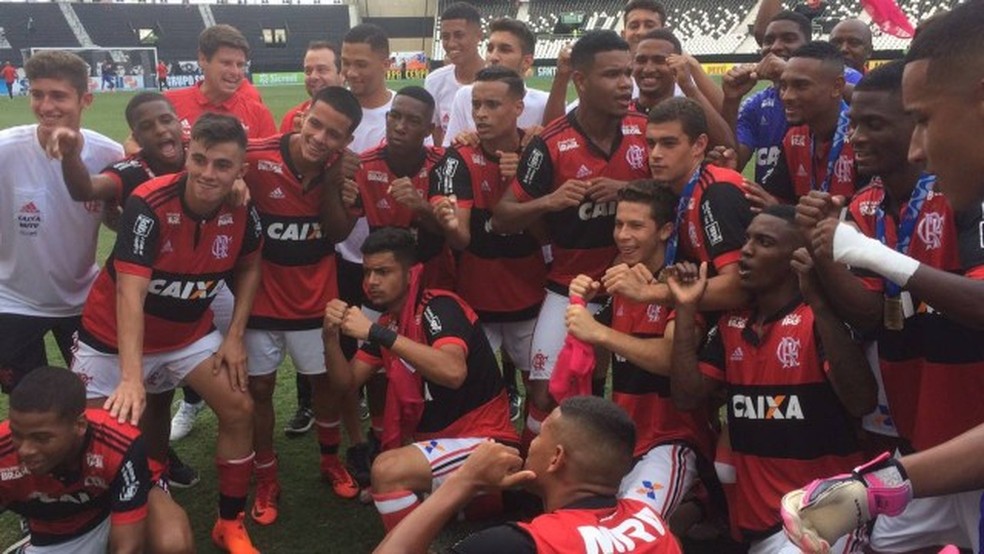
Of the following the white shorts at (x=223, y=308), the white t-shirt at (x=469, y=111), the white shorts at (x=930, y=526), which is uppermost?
the white t-shirt at (x=469, y=111)

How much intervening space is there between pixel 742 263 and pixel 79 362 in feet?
11.8

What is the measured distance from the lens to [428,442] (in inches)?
164

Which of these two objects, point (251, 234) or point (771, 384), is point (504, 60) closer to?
point (251, 234)

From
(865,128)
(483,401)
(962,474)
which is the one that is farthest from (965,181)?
(483,401)

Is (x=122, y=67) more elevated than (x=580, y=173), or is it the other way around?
(x=580, y=173)

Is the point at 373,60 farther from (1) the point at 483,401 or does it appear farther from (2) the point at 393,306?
(1) the point at 483,401

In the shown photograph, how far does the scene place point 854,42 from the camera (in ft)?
20.1

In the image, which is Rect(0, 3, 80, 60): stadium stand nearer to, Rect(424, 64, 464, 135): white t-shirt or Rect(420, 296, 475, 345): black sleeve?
Rect(424, 64, 464, 135): white t-shirt

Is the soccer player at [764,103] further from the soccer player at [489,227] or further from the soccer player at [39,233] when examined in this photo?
the soccer player at [39,233]

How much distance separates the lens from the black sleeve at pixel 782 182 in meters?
5.03

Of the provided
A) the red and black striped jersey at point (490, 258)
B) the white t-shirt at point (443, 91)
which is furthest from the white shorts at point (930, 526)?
the white t-shirt at point (443, 91)

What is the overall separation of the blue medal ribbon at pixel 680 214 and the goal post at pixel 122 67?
50036mm

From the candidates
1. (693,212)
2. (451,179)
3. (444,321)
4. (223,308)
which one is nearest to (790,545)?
(693,212)

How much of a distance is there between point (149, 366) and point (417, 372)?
1.57 metres
